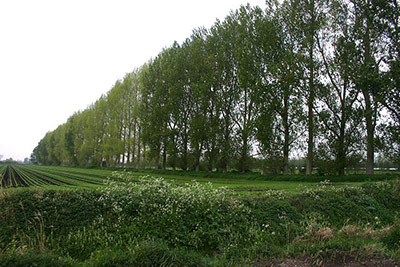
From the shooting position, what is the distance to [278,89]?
25250mm

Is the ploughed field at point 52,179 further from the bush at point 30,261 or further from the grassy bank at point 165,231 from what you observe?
the bush at point 30,261

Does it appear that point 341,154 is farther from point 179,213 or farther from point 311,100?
point 179,213

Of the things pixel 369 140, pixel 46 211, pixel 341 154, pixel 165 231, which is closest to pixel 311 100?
pixel 341 154

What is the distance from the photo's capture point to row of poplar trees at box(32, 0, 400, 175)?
70.4 ft

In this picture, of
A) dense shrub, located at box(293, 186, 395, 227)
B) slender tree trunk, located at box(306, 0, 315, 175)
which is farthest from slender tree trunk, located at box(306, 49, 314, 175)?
dense shrub, located at box(293, 186, 395, 227)

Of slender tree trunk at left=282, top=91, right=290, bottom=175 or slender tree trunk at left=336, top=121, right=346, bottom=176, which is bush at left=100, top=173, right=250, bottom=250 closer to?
slender tree trunk at left=336, top=121, right=346, bottom=176

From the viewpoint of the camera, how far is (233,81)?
31.9m

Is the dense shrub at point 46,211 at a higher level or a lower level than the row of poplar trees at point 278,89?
lower

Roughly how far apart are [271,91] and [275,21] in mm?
7821

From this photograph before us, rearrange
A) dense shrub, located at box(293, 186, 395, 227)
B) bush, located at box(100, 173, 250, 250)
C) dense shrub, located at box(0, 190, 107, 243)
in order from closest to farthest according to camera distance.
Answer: dense shrub, located at box(0, 190, 107, 243) → bush, located at box(100, 173, 250, 250) → dense shrub, located at box(293, 186, 395, 227)

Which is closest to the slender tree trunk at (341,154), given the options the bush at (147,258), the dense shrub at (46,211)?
the bush at (147,258)

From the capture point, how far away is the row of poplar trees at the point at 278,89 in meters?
21.5

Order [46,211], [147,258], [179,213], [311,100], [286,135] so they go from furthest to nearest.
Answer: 1. [286,135]
2. [311,100]
3. [179,213]
4. [46,211]
5. [147,258]

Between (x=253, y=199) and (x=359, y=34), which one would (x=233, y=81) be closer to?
(x=359, y=34)
